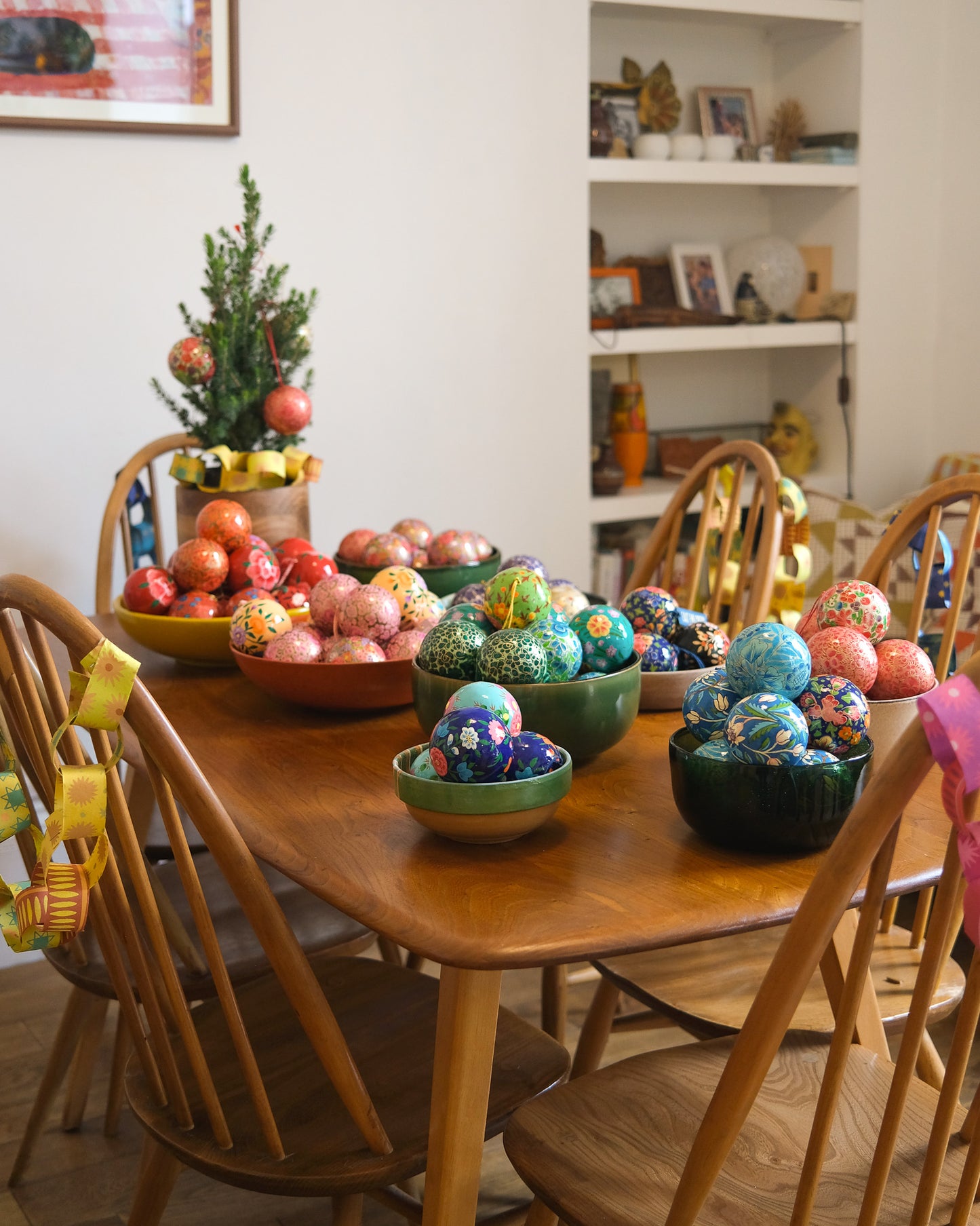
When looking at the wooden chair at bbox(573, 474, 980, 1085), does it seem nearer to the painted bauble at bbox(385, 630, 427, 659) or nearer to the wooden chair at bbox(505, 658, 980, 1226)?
the wooden chair at bbox(505, 658, 980, 1226)

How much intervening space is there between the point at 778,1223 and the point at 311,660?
30.4 inches

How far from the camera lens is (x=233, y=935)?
1617mm

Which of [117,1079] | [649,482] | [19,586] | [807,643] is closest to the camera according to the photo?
[19,586]

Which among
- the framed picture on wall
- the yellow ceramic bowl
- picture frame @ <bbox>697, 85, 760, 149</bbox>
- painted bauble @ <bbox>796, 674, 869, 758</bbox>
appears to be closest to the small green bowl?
painted bauble @ <bbox>796, 674, 869, 758</bbox>

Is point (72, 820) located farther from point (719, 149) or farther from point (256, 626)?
point (719, 149)

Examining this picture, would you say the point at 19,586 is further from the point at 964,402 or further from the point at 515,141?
the point at 964,402

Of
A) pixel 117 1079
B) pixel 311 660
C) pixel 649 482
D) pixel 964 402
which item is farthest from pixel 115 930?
pixel 964 402

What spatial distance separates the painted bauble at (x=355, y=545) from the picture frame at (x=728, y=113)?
235 centimetres

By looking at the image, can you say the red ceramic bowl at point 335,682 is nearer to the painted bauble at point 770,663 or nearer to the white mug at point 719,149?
the painted bauble at point 770,663

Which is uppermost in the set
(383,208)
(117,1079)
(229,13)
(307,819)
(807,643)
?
(229,13)

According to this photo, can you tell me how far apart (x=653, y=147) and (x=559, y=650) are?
8.64 feet

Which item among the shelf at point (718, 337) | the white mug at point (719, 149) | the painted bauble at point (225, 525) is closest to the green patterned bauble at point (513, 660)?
the painted bauble at point (225, 525)

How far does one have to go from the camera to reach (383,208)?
3035 millimetres

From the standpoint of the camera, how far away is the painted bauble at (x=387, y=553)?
1897 mm
